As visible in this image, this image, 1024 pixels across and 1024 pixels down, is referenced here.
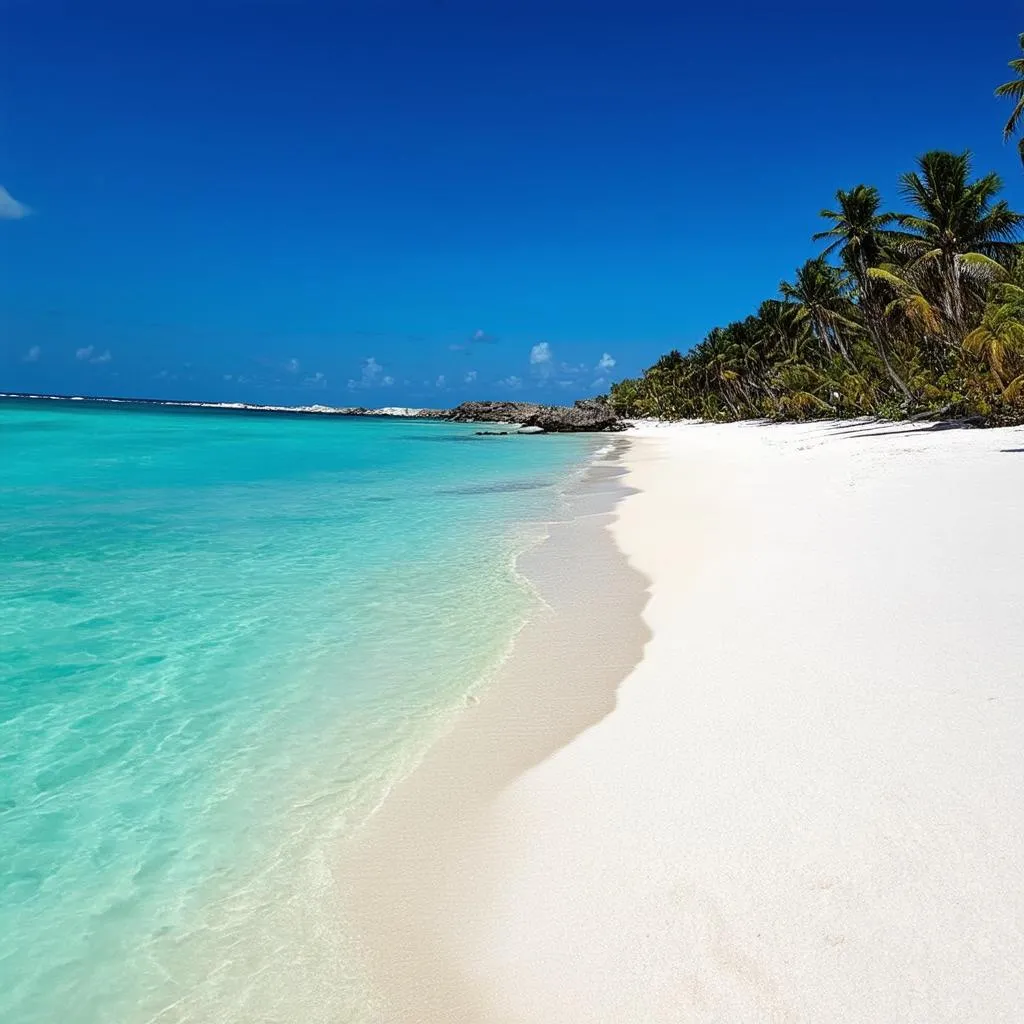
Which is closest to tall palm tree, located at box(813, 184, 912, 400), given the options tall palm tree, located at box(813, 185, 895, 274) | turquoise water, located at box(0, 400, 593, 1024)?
tall palm tree, located at box(813, 185, 895, 274)

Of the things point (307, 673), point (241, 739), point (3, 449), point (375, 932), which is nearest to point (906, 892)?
point (375, 932)

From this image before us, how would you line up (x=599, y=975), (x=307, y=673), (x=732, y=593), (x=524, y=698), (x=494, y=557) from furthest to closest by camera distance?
(x=494, y=557) → (x=732, y=593) → (x=307, y=673) → (x=524, y=698) → (x=599, y=975)

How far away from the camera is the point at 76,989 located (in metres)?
2.51

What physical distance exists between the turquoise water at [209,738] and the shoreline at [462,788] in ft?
0.45

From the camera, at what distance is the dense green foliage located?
950 inches

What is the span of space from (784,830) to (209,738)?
3.38m

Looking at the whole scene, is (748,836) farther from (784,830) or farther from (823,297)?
(823,297)

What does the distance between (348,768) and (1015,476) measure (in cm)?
1344

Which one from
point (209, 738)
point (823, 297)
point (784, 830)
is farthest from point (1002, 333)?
point (823, 297)

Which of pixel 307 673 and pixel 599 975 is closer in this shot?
pixel 599 975

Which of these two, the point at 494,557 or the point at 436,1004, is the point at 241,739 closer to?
the point at 436,1004

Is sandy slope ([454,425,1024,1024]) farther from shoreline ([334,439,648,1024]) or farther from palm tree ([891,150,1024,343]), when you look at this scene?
palm tree ([891,150,1024,343])

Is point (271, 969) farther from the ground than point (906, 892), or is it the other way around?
point (906, 892)

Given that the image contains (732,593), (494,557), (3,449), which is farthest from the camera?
(3,449)
